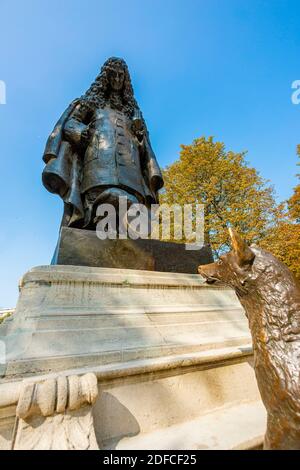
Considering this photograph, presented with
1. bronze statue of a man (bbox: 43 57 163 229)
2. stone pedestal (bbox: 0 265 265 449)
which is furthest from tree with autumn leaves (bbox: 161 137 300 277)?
stone pedestal (bbox: 0 265 265 449)

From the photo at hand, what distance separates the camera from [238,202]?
46.5 ft

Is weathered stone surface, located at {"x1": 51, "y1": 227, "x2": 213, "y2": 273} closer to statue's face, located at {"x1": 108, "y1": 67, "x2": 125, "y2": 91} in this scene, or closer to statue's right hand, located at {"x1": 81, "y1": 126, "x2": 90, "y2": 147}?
statue's right hand, located at {"x1": 81, "y1": 126, "x2": 90, "y2": 147}

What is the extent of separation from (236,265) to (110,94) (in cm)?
460

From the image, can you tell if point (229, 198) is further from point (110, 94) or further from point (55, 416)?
point (55, 416)

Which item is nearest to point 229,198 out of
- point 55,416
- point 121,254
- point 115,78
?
point 115,78

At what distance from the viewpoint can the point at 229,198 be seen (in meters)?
14.4

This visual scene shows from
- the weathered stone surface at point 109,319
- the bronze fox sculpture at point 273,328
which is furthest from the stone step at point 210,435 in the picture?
the weathered stone surface at point 109,319

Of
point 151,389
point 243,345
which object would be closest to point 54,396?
point 151,389

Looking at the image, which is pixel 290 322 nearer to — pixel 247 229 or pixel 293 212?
pixel 247 229

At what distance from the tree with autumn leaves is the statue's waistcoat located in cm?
995

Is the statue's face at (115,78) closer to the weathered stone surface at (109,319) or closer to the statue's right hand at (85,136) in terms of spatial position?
the statue's right hand at (85,136)

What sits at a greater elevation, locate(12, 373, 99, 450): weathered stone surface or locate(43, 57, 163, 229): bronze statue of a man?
locate(43, 57, 163, 229): bronze statue of a man

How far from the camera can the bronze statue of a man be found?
3371 millimetres
